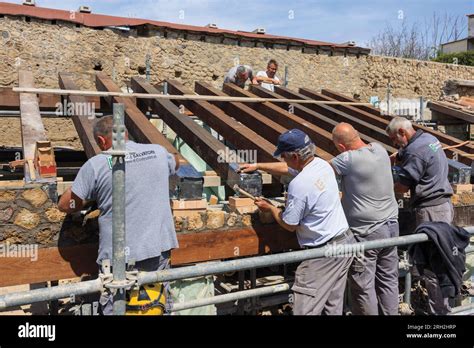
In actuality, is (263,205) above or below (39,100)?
below

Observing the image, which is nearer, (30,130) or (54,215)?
(54,215)

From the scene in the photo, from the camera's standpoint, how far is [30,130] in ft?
12.5

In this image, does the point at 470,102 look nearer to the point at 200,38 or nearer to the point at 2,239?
the point at 200,38

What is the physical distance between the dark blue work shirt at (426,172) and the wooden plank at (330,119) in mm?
683

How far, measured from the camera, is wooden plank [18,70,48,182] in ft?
10.6

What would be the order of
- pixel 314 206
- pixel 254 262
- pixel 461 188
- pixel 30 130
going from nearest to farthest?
pixel 254 262 < pixel 314 206 < pixel 30 130 < pixel 461 188

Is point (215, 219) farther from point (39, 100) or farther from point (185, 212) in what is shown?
point (39, 100)

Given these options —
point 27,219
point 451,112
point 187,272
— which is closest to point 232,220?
point 187,272

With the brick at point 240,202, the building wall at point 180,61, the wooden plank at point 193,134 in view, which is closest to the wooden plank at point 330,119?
the wooden plank at point 193,134

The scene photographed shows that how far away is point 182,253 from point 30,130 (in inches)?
69.3

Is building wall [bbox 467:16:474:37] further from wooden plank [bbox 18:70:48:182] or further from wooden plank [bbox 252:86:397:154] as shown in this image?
wooden plank [bbox 18:70:48:182]

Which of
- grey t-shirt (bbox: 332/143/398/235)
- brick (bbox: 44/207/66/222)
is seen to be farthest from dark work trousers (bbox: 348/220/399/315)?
brick (bbox: 44/207/66/222)

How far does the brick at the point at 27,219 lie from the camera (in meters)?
2.88

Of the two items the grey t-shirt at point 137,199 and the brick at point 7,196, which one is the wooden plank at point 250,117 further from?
the brick at point 7,196
